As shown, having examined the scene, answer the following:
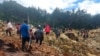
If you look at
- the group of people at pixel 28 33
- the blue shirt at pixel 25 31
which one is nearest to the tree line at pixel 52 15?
the group of people at pixel 28 33

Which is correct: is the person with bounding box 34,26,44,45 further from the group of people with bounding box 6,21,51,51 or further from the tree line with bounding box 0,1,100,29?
the tree line with bounding box 0,1,100,29

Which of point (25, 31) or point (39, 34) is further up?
point (25, 31)

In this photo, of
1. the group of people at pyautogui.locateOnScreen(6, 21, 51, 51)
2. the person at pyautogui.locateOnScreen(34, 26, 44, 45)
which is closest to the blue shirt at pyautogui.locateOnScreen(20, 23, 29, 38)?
the group of people at pyautogui.locateOnScreen(6, 21, 51, 51)

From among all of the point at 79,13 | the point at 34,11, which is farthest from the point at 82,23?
the point at 34,11

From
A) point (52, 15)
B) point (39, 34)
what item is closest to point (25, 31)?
point (39, 34)

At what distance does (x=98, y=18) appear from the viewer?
114938mm

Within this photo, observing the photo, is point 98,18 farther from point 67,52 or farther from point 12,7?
point 67,52

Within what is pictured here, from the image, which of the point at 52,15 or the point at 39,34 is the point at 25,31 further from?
the point at 52,15

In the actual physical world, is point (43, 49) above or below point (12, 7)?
below

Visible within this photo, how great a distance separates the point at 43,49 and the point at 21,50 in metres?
2.29

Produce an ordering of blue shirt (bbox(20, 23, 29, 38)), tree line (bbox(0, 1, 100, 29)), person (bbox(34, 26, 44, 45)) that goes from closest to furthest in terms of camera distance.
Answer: blue shirt (bbox(20, 23, 29, 38))
person (bbox(34, 26, 44, 45))
tree line (bbox(0, 1, 100, 29))

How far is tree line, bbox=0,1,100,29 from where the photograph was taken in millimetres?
93438

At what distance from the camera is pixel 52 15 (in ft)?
368

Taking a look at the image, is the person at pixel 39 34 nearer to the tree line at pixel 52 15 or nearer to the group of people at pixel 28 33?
the group of people at pixel 28 33
